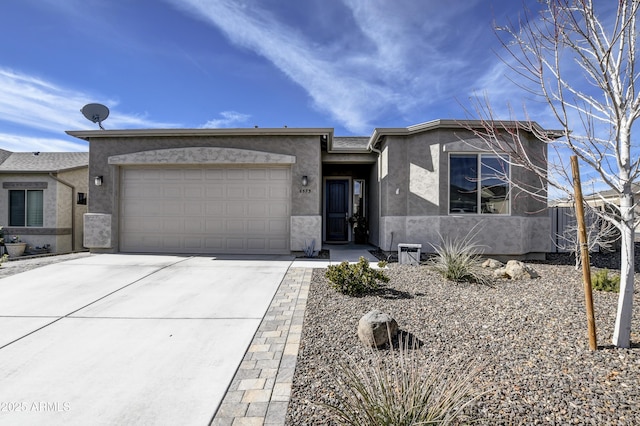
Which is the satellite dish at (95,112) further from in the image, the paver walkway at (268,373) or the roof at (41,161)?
the paver walkway at (268,373)

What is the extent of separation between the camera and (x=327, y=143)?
916 cm

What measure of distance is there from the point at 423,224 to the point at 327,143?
3.89 metres

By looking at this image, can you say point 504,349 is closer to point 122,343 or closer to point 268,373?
point 268,373

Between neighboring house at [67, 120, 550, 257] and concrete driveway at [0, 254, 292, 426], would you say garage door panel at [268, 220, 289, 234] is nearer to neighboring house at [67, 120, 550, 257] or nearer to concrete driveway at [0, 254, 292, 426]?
neighboring house at [67, 120, 550, 257]

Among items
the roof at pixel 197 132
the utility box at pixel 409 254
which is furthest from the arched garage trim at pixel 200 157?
the utility box at pixel 409 254

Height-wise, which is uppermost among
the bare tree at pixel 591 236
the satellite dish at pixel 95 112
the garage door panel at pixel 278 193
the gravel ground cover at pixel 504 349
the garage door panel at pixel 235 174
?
the satellite dish at pixel 95 112

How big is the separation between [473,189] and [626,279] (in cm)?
549

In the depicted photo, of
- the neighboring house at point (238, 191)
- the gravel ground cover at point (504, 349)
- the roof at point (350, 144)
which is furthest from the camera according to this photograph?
the roof at point (350, 144)

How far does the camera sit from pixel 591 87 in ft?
9.90

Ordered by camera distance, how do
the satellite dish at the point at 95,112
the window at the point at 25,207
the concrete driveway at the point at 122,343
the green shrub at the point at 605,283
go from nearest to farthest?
the concrete driveway at the point at 122,343 → the green shrub at the point at 605,283 → the satellite dish at the point at 95,112 → the window at the point at 25,207

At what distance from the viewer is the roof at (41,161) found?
11.8 meters

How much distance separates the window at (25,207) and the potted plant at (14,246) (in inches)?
27.3

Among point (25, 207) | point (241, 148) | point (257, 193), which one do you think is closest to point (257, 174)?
point (257, 193)

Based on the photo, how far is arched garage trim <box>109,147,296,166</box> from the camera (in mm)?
8375
